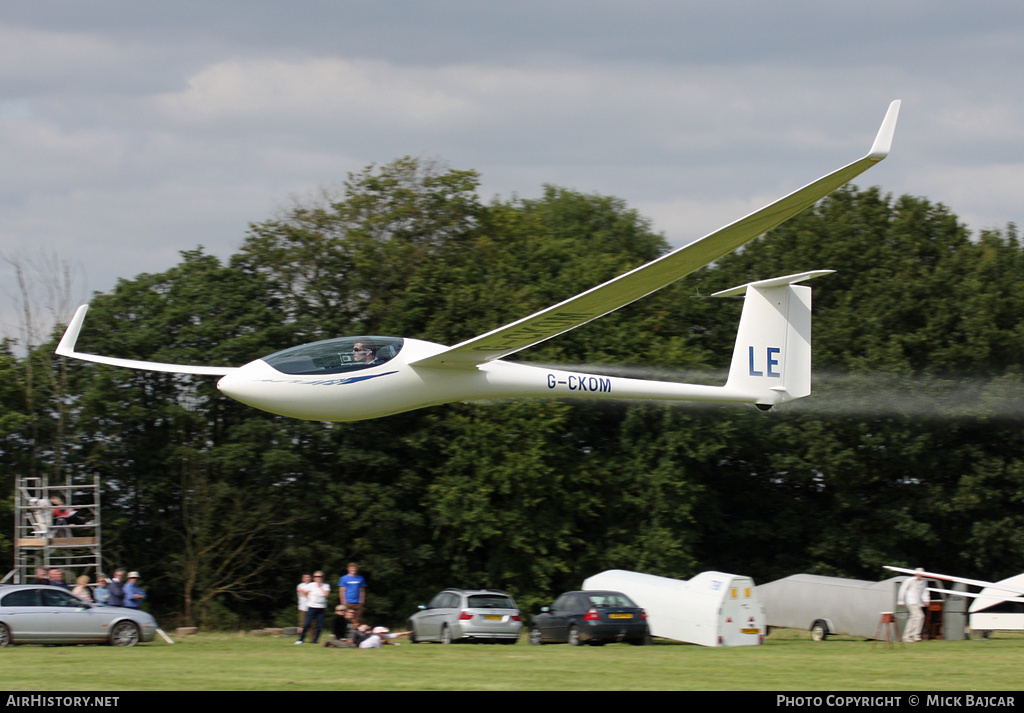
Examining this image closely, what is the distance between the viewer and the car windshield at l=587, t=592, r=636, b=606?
1988 cm

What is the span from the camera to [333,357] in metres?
13.0

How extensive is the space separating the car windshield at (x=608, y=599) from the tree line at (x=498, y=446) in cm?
894

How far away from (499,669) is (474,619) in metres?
6.66

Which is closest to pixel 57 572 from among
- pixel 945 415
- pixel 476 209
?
pixel 476 209

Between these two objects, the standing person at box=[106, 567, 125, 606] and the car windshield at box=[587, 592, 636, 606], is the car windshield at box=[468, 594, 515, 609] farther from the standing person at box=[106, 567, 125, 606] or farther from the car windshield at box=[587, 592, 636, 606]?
the standing person at box=[106, 567, 125, 606]

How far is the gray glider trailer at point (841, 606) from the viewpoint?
21688 millimetres

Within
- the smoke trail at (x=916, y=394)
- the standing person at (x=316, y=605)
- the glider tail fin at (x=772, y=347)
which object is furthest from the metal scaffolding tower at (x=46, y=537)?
the glider tail fin at (x=772, y=347)

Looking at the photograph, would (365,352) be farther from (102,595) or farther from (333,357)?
(102,595)

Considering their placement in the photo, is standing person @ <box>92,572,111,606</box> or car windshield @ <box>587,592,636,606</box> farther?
car windshield @ <box>587,592,636,606</box>

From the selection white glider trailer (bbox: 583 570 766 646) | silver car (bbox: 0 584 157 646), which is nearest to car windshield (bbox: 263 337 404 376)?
silver car (bbox: 0 584 157 646)

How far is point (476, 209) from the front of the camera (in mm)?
36281

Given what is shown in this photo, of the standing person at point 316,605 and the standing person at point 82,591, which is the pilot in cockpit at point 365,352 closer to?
the standing person at point 316,605

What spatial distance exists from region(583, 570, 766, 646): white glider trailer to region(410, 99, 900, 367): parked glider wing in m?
8.39

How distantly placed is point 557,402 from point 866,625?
10.8 metres
